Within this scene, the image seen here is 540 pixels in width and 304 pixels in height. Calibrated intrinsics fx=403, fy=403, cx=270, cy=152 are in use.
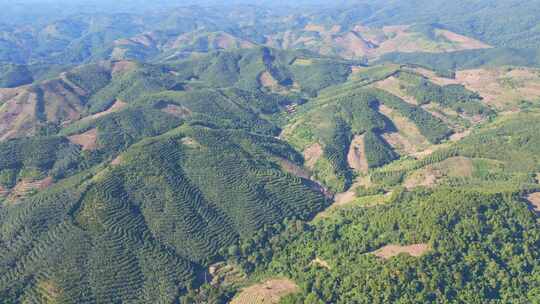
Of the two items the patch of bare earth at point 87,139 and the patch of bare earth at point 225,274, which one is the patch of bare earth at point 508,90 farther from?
the patch of bare earth at point 87,139

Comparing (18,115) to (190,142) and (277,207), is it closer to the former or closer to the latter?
(190,142)

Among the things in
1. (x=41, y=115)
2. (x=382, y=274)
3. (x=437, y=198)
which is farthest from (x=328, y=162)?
(x=41, y=115)

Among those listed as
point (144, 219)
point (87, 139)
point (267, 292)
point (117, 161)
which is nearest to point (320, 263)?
point (267, 292)

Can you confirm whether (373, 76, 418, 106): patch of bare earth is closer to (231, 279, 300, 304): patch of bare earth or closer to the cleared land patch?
the cleared land patch

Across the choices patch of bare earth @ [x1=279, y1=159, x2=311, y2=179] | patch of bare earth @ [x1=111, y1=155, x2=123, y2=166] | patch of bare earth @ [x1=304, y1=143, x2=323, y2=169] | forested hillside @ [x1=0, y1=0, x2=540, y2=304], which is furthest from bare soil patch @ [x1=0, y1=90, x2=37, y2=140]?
patch of bare earth @ [x1=304, y1=143, x2=323, y2=169]

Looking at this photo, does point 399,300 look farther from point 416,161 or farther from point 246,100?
point 246,100

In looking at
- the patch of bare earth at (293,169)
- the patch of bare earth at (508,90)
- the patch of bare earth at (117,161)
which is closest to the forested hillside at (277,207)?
the patch of bare earth at (293,169)
